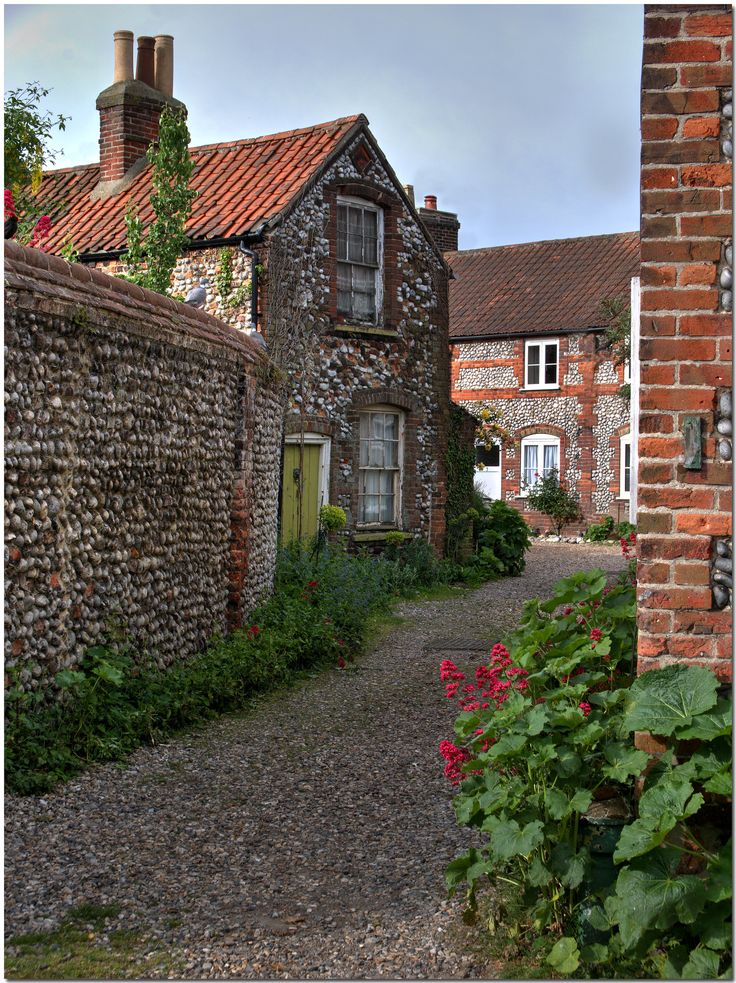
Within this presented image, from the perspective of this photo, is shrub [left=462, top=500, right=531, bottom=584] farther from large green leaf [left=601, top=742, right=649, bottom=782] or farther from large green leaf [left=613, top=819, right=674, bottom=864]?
large green leaf [left=613, top=819, right=674, bottom=864]

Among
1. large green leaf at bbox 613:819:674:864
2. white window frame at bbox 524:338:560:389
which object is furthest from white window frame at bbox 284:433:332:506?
white window frame at bbox 524:338:560:389

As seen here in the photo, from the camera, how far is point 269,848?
5.18 m

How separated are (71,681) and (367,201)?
11579 millimetres

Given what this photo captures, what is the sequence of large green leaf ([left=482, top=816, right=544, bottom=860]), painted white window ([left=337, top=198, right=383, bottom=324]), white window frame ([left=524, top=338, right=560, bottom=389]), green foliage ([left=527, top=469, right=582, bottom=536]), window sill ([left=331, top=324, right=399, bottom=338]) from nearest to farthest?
large green leaf ([left=482, top=816, right=544, bottom=860]), window sill ([left=331, top=324, right=399, bottom=338]), painted white window ([left=337, top=198, right=383, bottom=324]), green foliage ([left=527, top=469, right=582, bottom=536]), white window frame ([left=524, top=338, right=560, bottom=389])

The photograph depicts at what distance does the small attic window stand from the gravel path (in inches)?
402

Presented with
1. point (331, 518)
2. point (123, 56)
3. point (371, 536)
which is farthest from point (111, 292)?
point (123, 56)

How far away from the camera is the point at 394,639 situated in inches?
456

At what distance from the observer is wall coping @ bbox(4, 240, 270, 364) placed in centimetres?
602

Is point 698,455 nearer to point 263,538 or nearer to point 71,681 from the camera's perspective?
point 71,681

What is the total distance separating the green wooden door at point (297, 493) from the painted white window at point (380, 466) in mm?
1003

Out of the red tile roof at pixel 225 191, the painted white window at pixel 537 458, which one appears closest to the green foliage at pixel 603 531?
the painted white window at pixel 537 458

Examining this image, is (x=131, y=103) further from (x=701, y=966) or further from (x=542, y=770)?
(x=701, y=966)

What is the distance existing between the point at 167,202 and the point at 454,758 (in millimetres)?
11095

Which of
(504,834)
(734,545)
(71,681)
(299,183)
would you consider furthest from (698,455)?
(299,183)
